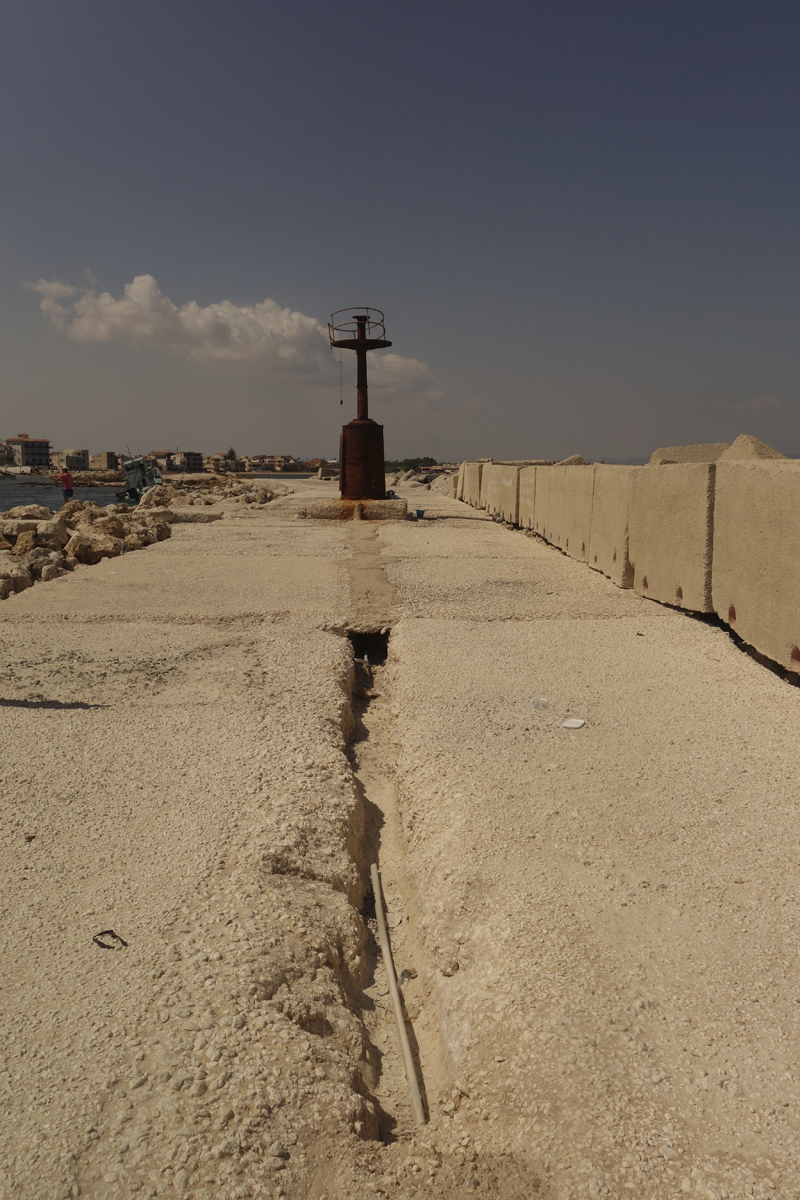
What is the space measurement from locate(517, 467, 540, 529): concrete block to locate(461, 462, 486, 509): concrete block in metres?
5.55

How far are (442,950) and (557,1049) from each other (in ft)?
1.85

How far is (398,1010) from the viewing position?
2037 millimetres

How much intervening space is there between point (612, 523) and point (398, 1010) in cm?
576

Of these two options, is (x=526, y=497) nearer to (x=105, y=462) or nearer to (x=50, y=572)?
(x=50, y=572)

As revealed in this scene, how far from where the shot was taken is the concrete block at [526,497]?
11.6m

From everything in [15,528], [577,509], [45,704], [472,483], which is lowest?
[45,704]

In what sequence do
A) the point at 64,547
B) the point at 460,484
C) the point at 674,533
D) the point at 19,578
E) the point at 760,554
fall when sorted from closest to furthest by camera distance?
the point at 760,554 < the point at 674,533 < the point at 19,578 < the point at 64,547 < the point at 460,484

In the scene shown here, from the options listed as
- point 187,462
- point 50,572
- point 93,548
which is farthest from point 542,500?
point 187,462

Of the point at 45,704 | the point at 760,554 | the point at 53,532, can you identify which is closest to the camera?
the point at 45,704

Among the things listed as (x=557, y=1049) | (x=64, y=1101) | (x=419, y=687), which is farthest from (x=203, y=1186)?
(x=419, y=687)

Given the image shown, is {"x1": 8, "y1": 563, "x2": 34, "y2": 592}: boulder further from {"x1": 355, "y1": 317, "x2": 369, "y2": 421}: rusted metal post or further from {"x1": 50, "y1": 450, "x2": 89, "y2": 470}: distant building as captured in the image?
{"x1": 50, "y1": 450, "x2": 89, "y2": 470}: distant building

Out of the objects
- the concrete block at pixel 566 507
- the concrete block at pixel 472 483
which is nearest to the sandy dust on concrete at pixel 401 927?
the concrete block at pixel 566 507

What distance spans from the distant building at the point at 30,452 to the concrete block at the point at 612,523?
108 m

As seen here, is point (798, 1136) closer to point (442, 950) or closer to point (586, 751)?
point (442, 950)
